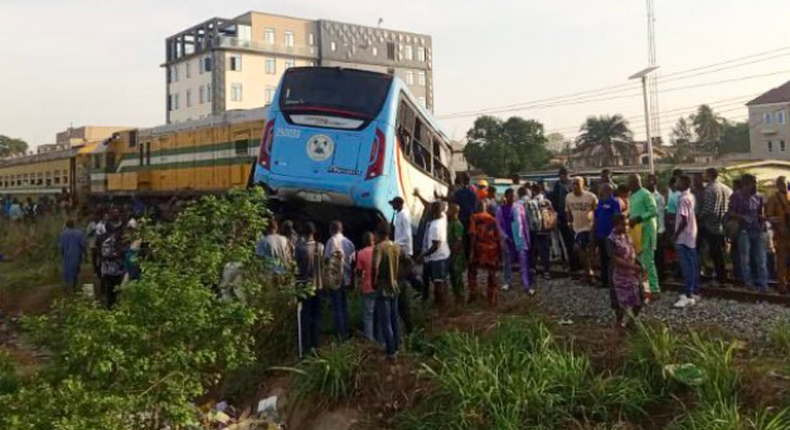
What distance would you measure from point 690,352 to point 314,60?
61404 mm

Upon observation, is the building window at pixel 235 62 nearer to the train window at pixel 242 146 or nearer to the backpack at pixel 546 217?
the train window at pixel 242 146

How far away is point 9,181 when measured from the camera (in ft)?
119

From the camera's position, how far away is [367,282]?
7754mm

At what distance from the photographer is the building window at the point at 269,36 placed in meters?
61.8

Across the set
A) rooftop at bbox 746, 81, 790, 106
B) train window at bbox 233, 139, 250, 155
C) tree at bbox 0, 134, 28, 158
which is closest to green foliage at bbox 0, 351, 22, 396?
train window at bbox 233, 139, 250, 155

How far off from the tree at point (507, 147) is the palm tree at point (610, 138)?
19.8 feet

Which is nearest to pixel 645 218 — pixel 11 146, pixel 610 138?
pixel 610 138

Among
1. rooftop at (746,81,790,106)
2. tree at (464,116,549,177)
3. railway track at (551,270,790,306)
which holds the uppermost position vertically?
rooftop at (746,81,790,106)

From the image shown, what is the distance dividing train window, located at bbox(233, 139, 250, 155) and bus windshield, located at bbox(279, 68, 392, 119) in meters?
7.62

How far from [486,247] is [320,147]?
3131mm

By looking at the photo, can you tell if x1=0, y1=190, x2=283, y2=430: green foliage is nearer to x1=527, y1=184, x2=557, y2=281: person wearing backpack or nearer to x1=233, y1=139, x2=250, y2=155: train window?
x1=527, y1=184, x2=557, y2=281: person wearing backpack

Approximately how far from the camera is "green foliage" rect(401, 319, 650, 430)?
5.80m

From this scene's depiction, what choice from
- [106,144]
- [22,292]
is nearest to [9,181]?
[106,144]

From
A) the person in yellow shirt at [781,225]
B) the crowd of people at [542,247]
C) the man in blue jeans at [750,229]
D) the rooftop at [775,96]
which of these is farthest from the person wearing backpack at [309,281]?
the rooftop at [775,96]
